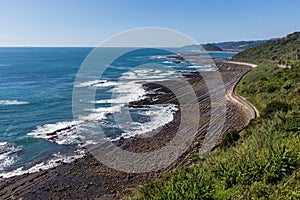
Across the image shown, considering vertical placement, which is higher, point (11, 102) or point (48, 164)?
point (11, 102)

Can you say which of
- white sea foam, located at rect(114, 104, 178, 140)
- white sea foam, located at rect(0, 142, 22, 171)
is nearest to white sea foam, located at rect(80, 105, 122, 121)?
white sea foam, located at rect(114, 104, 178, 140)

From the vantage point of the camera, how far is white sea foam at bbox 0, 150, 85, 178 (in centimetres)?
1708

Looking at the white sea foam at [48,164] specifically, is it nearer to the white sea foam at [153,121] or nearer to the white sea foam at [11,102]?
the white sea foam at [153,121]

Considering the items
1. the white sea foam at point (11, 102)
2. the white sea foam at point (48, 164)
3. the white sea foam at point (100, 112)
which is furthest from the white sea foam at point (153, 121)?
the white sea foam at point (11, 102)

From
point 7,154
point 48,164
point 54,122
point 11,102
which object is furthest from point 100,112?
point 48,164

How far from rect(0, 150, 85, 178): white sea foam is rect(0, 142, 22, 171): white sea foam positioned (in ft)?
3.58

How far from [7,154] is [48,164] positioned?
3.70 m

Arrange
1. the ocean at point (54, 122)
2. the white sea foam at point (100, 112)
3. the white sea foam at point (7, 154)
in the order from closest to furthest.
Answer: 1. the white sea foam at point (7, 154)
2. the ocean at point (54, 122)
3. the white sea foam at point (100, 112)

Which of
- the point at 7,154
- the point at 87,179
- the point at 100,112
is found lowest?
the point at 87,179

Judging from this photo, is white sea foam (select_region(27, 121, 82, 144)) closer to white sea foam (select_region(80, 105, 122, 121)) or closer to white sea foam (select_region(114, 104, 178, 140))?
white sea foam (select_region(80, 105, 122, 121))

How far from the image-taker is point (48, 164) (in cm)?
1830

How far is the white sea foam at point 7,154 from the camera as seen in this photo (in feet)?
60.4

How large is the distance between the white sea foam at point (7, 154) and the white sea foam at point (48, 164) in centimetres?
109

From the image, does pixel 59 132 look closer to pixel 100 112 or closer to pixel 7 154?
pixel 7 154
